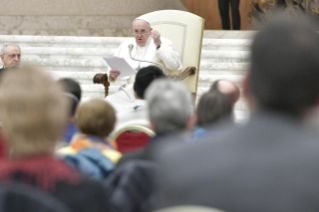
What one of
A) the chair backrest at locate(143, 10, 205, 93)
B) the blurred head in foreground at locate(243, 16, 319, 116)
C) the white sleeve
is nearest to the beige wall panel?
the chair backrest at locate(143, 10, 205, 93)

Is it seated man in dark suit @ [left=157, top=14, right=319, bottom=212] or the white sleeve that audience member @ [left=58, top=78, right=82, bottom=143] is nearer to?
seated man in dark suit @ [left=157, top=14, right=319, bottom=212]

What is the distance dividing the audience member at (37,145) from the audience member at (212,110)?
897mm

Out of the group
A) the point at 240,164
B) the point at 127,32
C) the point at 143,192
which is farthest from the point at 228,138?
the point at 127,32

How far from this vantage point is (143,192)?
1.34m

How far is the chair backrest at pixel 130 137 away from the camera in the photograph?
2070 millimetres

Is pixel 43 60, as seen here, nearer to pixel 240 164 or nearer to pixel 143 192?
pixel 143 192

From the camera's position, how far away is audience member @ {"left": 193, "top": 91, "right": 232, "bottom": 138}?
6.24ft

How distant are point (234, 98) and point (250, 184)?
173cm

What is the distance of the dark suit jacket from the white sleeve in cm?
404

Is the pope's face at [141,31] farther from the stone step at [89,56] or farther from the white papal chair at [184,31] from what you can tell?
the stone step at [89,56]

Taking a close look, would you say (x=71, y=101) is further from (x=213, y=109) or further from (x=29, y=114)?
(x=29, y=114)

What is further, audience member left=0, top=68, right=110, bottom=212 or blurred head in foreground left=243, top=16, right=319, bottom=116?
audience member left=0, top=68, right=110, bottom=212

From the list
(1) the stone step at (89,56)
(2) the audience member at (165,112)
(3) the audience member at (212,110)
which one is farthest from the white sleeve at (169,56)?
(2) the audience member at (165,112)

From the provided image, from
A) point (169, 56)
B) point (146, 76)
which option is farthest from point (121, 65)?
point (146, 76)
